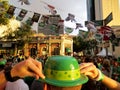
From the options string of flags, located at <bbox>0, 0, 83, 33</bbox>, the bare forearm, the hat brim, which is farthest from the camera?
string of flags, located at <bbox>0, 0, 83, 33</bbox>

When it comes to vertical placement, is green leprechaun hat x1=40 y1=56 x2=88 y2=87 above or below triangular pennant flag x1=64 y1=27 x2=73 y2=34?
below

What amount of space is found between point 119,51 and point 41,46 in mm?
24204

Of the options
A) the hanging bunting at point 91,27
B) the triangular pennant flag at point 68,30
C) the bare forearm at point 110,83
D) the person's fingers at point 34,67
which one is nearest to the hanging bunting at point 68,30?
the triangular pennant flag at point 68,30

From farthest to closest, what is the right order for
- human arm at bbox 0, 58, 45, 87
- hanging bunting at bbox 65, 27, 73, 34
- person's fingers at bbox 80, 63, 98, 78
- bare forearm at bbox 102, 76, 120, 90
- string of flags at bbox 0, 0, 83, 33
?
hanging bunting at bbox 65, 27, 73, 34 < string of flags at bbox 0, 0, 83, 33 < bare forearm at bbox 102, 76, 120, 90 < person's fingers at bbox 80, 63, 98, 78 < human arm at bbox 0, 58, 45, 87

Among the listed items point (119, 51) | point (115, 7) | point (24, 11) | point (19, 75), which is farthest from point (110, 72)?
point (115, 7)

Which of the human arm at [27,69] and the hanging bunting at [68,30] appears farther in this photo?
the hanging bunting at [68,30]

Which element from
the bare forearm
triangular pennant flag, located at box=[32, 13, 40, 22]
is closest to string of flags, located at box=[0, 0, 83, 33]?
triangular pennant flag, located at box=[32, 13, 40, 22]

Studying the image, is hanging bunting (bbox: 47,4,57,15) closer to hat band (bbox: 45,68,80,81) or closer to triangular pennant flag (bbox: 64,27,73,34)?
triangular pennant flag (bbox: 64,27,73,34)

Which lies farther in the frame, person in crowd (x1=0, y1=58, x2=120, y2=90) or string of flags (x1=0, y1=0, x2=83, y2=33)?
string of flags (x1=0, y1=0, x2=83, y2=33)

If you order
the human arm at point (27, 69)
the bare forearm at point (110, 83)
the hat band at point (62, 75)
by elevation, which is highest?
the human arm at point (27, 69)

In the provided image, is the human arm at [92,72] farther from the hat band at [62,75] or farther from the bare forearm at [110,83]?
the hat band at [62,75]

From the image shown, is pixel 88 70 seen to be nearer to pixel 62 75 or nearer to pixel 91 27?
pixel 62 75

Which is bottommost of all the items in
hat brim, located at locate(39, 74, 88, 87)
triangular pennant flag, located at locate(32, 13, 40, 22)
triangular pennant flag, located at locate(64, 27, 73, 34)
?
hat brim, located at locate(39, 74, 88, 87)

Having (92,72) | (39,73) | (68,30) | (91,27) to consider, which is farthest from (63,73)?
(68,30)
